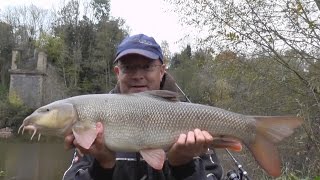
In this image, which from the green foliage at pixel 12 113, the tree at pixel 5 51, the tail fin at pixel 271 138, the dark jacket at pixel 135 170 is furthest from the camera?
the tree at pixel 5 51

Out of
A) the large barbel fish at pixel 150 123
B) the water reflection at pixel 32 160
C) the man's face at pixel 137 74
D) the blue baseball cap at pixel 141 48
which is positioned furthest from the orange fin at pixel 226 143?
the water reflection at pixel 32 160

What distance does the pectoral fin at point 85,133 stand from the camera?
9.19 ft

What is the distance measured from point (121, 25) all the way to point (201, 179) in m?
42.0

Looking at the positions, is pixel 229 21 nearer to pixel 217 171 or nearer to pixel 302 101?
pixel 302 101

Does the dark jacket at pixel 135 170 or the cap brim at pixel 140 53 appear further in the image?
the cap brim at pixel 140 53

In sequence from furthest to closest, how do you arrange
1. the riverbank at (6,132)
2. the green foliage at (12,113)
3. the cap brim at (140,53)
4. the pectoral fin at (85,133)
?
the green foliage at (12,113), the riverbank at (6,132), the cap brim at (140,53), the pectoral fin at (85,133)

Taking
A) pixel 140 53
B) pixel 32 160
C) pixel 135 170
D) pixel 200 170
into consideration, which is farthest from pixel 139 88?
pixel 32 160

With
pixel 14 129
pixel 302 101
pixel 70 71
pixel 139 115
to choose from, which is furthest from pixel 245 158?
pixel 70 71

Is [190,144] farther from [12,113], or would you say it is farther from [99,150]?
[12,113]

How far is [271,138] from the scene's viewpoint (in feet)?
9.71

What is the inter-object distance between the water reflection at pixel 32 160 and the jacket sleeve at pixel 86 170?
13019 millimetres

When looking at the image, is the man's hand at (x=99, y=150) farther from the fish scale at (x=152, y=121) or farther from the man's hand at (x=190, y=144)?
the man's hand at (x=190, y=144)

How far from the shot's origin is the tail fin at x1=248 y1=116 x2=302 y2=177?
2.91m

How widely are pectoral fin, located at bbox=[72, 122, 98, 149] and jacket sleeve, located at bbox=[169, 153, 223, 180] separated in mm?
642
